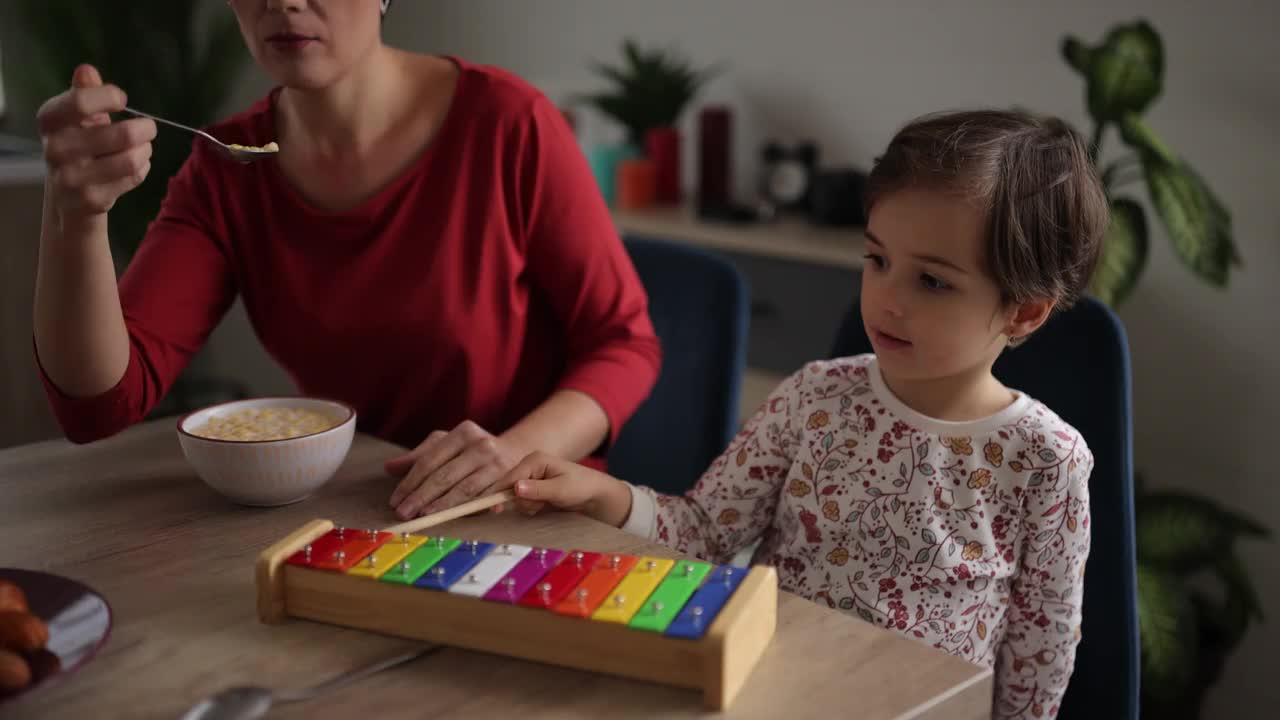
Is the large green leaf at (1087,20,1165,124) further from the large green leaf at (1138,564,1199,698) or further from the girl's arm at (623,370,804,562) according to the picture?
the girl's arm at (623,370,804,562)

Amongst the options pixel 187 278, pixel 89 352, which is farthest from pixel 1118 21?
pixel 89 352

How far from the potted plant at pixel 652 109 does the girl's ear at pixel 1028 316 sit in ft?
6.27

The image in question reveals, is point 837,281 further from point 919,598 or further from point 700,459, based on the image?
point 919,598

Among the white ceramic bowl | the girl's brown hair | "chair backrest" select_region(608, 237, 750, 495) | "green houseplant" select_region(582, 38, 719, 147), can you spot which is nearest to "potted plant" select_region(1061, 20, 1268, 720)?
"chair backrest" select_region(608, 237, 750, 495)

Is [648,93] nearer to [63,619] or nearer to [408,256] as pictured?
[408,256]

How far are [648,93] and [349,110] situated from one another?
1.62 metres

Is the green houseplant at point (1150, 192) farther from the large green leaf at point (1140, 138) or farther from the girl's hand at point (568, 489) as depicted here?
the girl's hand at point (568, 489)

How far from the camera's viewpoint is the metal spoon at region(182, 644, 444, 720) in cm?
77

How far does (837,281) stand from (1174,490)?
79 centimetres

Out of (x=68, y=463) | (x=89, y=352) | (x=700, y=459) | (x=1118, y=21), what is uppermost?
(x=1118, y=21)

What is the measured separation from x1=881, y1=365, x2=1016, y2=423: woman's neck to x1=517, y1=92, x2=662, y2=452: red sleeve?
42 cm

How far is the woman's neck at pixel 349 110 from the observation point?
1.49m

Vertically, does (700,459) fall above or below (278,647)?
below

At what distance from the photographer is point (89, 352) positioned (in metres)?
1.22
